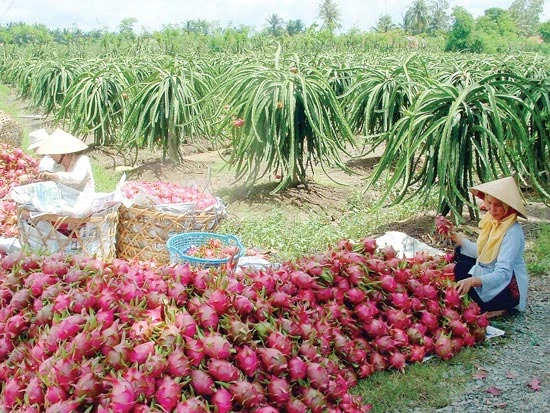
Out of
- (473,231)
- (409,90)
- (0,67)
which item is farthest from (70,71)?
(0,67)

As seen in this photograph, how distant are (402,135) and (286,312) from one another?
286 centimetres

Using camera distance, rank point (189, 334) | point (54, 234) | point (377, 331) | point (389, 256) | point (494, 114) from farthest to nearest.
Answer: point (494, 114), point (54, 234), point (389, 256), point (377, 331), point (189, 334)

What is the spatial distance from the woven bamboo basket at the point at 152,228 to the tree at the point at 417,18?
243 feet

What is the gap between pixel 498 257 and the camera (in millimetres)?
3350

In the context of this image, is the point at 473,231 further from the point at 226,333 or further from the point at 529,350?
the point at 226,333

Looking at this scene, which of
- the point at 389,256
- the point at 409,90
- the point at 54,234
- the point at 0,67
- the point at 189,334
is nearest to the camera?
the point at 189,334

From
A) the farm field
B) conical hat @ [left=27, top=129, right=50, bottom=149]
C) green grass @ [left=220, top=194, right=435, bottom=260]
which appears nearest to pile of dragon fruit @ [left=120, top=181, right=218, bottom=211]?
the farm field

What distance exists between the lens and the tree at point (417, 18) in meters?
74.7

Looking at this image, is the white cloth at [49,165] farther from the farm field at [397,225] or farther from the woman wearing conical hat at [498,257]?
the woman wearing conical hat at [498,257]

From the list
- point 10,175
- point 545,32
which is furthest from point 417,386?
A: point 545,32

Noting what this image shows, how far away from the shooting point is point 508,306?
3432 mm

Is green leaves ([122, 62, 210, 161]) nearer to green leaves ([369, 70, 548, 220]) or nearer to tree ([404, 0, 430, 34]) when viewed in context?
green leaves ([369, 70, 548, 220])

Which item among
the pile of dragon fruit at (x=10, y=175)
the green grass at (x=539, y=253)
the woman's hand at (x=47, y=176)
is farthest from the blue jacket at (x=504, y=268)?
the pile of dragon fruit at (x=10, y=175)

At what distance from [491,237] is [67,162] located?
2950 mm
